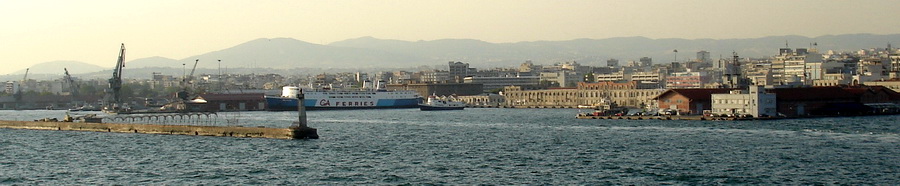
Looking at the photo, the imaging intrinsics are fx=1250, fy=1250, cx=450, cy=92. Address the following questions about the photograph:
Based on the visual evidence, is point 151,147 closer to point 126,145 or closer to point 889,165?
point 126,145

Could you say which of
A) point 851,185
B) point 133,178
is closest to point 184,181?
point 133,178

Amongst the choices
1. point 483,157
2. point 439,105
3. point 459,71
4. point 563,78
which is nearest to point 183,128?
point 483,157

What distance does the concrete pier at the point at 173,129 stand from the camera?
125 feet

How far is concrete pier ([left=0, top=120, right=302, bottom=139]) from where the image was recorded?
1503 inches

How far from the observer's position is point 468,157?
30.5 meters

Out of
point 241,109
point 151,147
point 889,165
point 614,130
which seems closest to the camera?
point 889,165

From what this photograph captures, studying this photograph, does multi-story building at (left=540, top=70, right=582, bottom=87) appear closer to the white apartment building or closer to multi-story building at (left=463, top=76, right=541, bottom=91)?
multi-story building at (left=463, top=76, right=541, bottom=91)

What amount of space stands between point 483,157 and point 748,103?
82.4 feet

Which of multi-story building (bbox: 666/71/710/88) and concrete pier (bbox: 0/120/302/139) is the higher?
multi-story building (bbox: 666/71/710/88)

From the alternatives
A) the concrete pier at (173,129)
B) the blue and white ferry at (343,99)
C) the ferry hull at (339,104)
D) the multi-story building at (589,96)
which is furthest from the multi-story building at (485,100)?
the concrete pier at (173,129)

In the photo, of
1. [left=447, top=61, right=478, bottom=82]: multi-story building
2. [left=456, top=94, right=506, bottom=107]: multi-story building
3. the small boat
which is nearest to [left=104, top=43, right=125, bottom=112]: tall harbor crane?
the small boat

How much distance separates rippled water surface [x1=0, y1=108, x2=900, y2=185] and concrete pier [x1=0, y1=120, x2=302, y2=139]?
87 centimetres

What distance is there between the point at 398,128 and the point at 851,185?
2831 centimetres

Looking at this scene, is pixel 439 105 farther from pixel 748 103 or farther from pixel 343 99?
pixel 748 103
